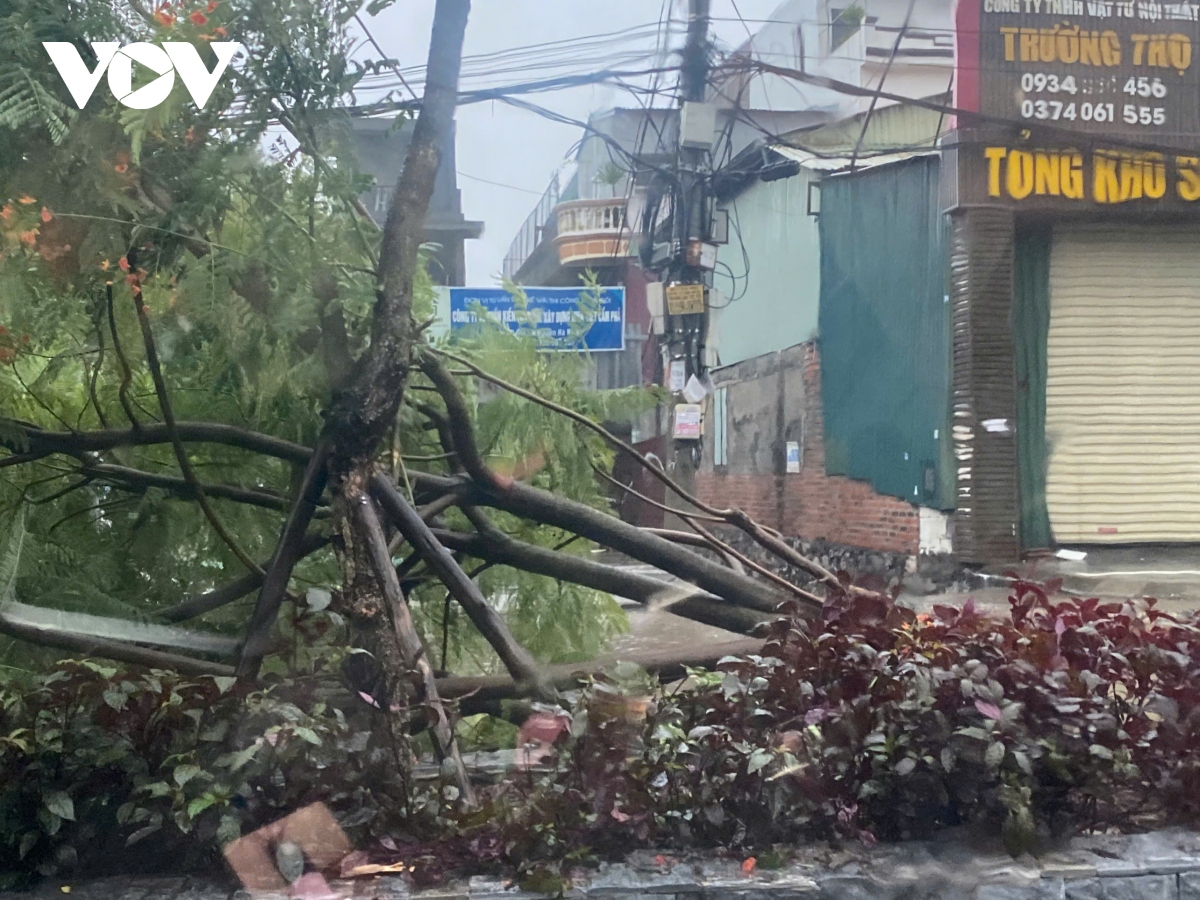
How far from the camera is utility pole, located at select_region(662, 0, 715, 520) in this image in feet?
14.0

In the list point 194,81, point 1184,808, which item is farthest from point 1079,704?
point 194,81

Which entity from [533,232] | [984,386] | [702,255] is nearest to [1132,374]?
[984,386]

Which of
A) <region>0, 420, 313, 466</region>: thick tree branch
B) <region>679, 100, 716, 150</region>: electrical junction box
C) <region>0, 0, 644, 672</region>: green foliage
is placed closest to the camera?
<region>0, 0, 644, 672</region>: green foliage

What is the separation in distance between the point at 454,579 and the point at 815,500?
1.59 metres

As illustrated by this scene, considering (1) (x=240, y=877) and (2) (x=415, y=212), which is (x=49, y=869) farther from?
(2) (x=415, y=212)

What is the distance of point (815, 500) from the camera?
177 inches

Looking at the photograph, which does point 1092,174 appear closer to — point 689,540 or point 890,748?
point 689,540

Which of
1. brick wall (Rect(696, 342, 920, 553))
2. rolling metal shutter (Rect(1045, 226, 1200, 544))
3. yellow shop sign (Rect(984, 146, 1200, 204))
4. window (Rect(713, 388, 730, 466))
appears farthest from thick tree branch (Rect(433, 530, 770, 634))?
yellow shop sign (Rect(984, 146, 1200, 204))

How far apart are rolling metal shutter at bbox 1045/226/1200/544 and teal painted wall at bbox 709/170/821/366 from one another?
3.12 feet

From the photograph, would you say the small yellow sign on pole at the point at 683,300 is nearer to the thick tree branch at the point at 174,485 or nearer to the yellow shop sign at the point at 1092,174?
the yellow shop sign at the point at 1092,174

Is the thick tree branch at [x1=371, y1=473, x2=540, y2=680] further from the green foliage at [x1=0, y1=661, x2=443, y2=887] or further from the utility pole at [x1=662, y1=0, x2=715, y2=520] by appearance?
the utility pole at [x1=662, y1=0, x2=715, y2=520]

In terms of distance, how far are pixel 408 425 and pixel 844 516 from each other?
5.67 feet

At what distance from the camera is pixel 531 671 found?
3.67 metres

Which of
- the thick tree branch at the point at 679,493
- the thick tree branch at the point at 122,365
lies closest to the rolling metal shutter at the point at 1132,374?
the thick tree branch at the point at 679,493
